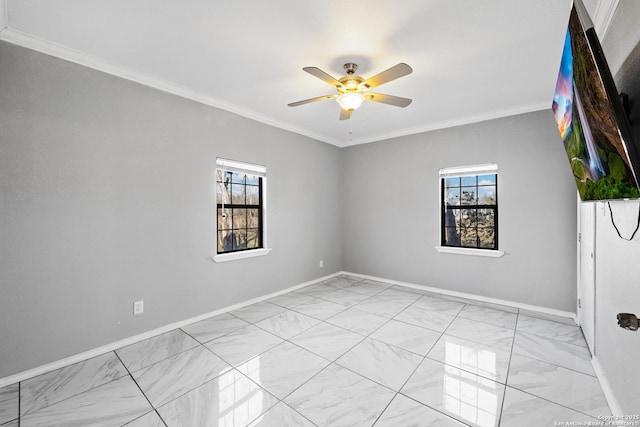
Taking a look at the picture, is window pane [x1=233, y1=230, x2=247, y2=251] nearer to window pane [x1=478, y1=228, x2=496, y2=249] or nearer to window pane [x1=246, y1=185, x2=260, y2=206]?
window pane [x1=246, y1=185, x2=260, y2=206]

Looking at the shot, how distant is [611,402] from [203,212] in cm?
365

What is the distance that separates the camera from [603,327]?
194 cm

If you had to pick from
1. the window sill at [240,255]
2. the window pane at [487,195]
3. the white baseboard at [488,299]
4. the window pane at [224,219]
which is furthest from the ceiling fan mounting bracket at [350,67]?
the white baseboard at [488,299]

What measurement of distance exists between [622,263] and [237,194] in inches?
139

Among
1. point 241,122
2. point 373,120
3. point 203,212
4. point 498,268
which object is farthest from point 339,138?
point 498,268

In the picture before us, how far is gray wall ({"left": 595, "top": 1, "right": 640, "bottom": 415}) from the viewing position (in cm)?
133

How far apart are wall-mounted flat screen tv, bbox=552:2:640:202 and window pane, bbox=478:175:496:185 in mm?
2613

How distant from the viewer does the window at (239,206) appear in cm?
339

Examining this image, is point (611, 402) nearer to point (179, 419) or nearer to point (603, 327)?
point (603, 327)

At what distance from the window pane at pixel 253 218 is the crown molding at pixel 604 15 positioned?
142 inches

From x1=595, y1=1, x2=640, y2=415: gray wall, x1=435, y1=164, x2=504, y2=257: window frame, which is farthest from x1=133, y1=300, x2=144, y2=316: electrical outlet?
x1=435, y1=164, x2=504, y2=257: window frame

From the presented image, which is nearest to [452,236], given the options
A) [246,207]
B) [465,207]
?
[465,207]

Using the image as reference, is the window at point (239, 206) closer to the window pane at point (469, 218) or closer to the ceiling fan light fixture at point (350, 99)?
the ceiling fan light fixture at point (350, 99)

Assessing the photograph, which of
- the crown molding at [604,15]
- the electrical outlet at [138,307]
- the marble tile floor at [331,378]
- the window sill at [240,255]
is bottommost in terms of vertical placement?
the marble tile floor at [331,378]
